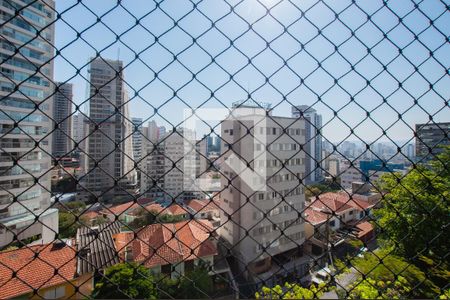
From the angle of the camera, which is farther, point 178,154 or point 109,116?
point 178,154

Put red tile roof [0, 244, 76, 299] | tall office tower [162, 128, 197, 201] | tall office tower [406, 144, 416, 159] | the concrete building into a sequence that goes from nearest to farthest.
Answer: tall office tower [162, 128, 197, 201] < the concrete building < tall office tower [406, 144, 416, 159] < red tile roof [0, 244, 76, 299]

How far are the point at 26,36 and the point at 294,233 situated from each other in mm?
17263

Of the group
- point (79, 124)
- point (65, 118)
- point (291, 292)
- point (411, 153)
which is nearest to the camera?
point (65, 118)

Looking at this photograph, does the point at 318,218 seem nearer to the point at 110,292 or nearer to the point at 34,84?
the point at 110,292

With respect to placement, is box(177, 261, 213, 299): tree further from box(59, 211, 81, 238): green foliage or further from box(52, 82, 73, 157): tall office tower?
box(52, 82, 73, 157): tall office tower

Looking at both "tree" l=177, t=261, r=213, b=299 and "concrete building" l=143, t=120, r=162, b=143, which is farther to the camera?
"concrete building" l=143, t=120, r=162, b=143

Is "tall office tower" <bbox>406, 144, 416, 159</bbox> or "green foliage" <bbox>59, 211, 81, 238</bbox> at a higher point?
"tall office tower" <bbox>406, 144, 416, 159</bbox>

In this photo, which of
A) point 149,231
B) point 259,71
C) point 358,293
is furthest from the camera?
point 149,231

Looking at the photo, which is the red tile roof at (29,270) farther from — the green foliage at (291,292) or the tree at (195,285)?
the green foliage at (291,292)

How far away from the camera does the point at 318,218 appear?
36.5 feet

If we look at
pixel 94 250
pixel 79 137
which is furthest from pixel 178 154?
pixel 94 250

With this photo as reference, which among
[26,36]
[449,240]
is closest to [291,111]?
[449,240]

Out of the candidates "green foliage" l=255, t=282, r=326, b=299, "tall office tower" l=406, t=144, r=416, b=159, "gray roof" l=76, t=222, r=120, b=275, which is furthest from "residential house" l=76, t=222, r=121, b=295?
"tall office tower" l=406, t=144, r=416, b=159

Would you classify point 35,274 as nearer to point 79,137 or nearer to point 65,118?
point 79,137
